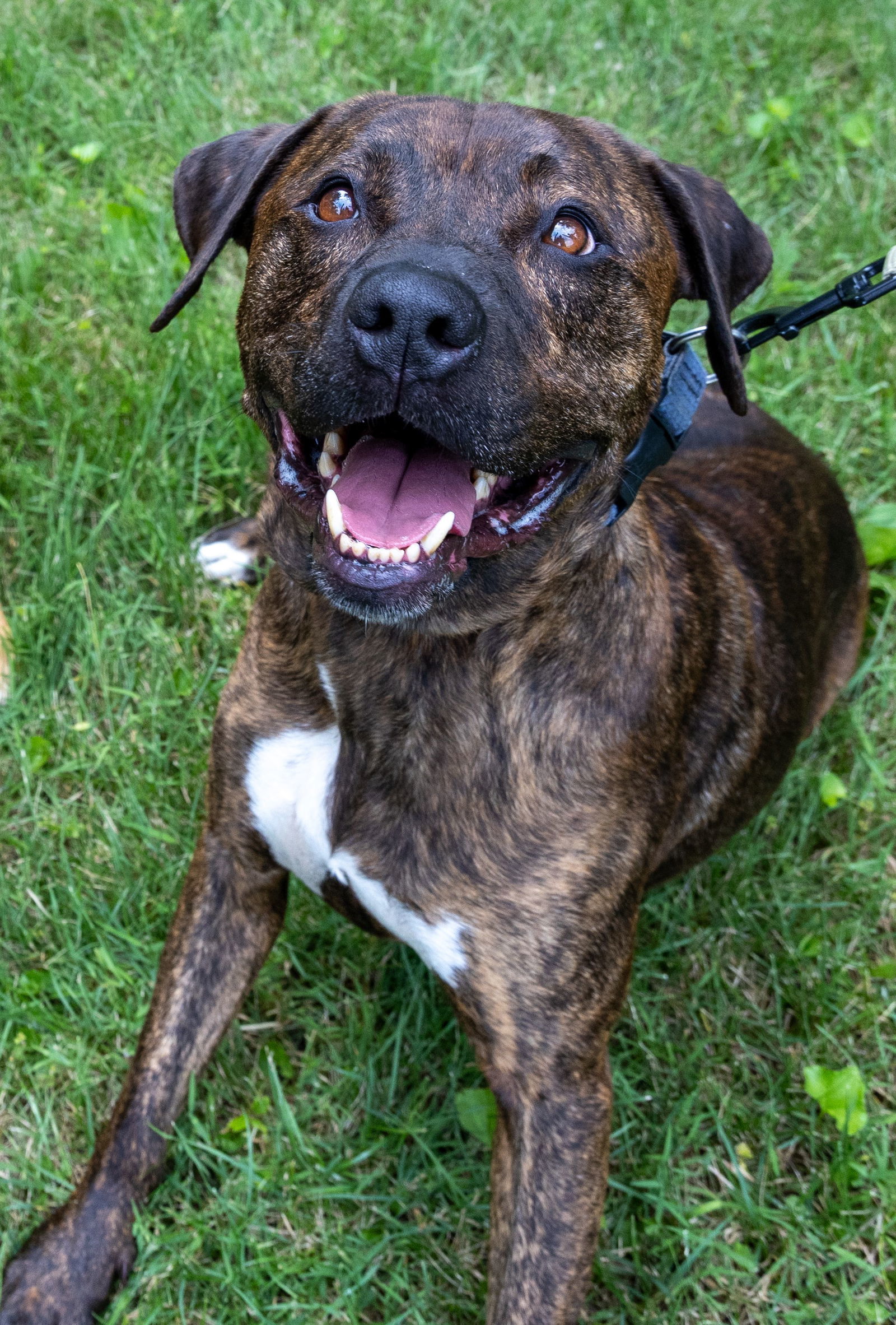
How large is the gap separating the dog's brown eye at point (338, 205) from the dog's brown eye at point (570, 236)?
0.34 metres

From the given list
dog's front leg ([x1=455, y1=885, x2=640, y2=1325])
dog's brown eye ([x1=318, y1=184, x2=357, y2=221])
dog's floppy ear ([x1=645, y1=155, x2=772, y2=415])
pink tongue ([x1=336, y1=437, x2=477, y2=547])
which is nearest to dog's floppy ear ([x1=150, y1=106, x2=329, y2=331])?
dog's brown eye ([x1=318, y1=184, x2=357, y2=221])

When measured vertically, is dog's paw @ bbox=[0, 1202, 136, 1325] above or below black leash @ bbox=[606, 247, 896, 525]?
below

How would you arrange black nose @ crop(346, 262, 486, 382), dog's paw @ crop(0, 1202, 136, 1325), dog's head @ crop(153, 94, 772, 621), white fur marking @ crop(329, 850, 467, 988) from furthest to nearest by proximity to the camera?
dog's paw @ crop(0, 1202, 136, 1325) → white fur marking @ crop(329, 850, 467, 988) → dog's head @ crop(153, 94, 772, 621) → black nose @ crop(346, 262, 486, 382)

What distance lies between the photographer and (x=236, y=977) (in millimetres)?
3008

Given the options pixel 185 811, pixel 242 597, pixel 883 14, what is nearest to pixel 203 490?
pixel 242 597

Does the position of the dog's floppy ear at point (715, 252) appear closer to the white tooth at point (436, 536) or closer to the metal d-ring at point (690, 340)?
the metal d-ring at point (690, 340)

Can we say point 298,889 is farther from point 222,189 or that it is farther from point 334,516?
point 222,189

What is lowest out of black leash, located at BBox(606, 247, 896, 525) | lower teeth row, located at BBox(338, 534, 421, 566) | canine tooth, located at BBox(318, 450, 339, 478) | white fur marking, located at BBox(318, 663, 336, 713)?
white fur marking, located at BBox(318, 663, 336, 713)

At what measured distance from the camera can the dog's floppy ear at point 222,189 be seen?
2.46m

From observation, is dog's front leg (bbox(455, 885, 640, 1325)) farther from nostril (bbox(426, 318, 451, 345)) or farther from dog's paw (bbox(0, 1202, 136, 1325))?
nostril (bbox(426, 318, 451, 345))

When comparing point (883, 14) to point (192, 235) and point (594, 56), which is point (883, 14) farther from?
point (192, 235)

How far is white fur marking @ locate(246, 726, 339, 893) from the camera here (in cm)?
265

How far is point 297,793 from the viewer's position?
106 inches

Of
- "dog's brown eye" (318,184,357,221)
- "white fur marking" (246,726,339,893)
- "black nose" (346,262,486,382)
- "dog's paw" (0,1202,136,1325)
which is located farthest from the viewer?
"dog's paw" (0,1202,136,1325)
